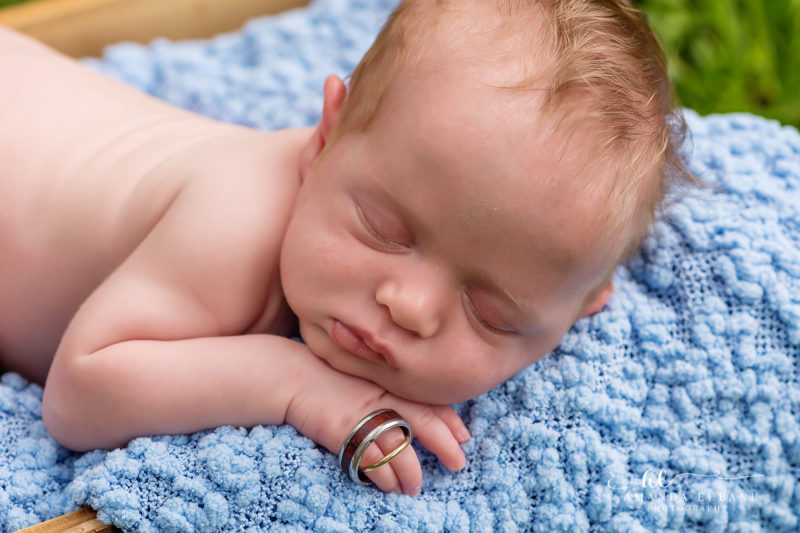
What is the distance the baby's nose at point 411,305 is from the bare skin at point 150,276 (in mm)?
177

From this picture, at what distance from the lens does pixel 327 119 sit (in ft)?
4.31

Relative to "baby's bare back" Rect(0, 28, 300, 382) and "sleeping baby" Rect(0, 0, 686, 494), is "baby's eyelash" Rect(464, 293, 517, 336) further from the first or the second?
"baby's bare back" Rect(0, 28, 300, 382)

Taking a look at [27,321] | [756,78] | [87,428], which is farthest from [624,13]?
[756,78]

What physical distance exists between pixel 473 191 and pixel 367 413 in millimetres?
367

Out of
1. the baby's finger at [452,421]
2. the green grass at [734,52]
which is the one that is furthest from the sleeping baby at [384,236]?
the green grass at [734,52]

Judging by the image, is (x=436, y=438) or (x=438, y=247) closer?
(x=438, y=247)

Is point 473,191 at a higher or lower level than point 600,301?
higher

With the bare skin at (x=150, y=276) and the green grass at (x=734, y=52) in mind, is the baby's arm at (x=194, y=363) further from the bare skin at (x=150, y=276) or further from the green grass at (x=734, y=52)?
the green grass at (x=734, y=52)

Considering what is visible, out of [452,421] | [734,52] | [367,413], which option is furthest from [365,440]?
[734,52]

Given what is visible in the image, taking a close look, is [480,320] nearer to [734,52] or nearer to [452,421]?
[452,421]

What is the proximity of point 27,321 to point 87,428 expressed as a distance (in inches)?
13.2

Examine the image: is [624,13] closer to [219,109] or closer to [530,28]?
[530,28]

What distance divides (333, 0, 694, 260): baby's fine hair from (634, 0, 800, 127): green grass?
118cm

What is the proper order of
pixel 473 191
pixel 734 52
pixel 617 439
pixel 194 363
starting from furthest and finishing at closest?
pixel 734 52, pixel 617 439, pixel 194 363, pixel 473 191
